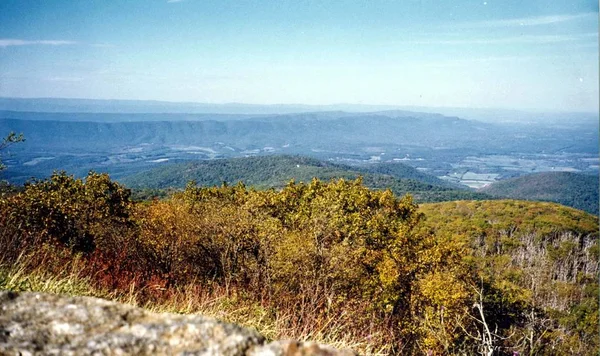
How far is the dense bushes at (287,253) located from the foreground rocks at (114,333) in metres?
3.06

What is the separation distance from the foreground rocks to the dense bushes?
120 inches

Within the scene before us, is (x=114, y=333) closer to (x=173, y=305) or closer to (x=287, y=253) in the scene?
(x=173, y=305)

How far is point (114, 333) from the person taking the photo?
86.0 inches

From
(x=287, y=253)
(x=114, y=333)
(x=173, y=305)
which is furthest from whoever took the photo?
(x=287, y=253)

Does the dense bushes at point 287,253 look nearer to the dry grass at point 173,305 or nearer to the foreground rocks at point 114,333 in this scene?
the dry grass at point 173,305

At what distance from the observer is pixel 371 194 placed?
24.9 m

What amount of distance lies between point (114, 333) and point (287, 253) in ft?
41.8

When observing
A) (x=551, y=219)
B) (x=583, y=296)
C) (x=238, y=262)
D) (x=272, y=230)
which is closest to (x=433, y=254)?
(x=272, y=230)

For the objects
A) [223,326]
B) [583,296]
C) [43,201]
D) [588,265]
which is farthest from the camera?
[588,265]

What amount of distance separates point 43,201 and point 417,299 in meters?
17.4

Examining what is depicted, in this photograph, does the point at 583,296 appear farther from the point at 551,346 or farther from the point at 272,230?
the point at 272,230

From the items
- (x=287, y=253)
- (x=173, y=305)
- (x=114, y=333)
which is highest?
(x=114, y=333)

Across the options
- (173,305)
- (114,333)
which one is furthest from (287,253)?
(114,333)

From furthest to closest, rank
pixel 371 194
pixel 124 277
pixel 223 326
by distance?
pixel 371 194 → pixel 124 277 → pixel 223 326
